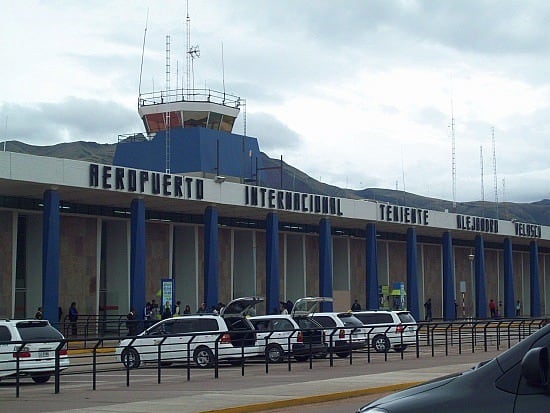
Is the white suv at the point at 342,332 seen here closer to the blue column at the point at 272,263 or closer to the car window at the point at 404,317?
the car window at the point at 404,317

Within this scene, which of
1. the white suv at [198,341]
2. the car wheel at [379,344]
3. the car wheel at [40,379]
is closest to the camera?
the car wheel at [40,379]

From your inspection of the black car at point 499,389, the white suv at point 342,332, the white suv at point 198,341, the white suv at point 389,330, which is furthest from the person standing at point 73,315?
the black car at point 499,389

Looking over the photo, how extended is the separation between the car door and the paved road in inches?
18.1

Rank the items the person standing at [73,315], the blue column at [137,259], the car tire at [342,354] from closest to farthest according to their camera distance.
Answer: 1. the car tire at [342,354]
2. the person standing at [73,315]
3. the blue column at [137,259]

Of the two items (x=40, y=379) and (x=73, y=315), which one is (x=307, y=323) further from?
(x=73, y=315)

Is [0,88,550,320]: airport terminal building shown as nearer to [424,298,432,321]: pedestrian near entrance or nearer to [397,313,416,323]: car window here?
[424,298,432,321]: pedestrian near entrance

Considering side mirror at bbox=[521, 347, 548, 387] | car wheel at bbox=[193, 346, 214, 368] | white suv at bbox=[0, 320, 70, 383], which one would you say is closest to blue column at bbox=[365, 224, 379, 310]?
car wheel at bbox=[193, 346, 214, 368]

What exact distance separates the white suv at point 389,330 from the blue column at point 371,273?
21.7m

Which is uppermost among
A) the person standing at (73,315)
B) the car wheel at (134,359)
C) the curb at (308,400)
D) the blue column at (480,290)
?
the blue column at (480,290)

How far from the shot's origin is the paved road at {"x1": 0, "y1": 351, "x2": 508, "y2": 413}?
1658cm

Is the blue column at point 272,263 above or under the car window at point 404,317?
above

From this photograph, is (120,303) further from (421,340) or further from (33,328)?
(33,328)

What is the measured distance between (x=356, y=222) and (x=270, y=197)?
10.7 meters

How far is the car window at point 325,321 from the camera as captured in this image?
3083 cm
